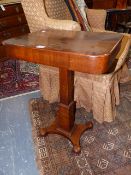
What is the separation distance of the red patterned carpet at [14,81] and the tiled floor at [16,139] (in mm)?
156

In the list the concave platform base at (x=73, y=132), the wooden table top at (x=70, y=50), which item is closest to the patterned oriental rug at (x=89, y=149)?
the concave platform base at (x=73, y=132)

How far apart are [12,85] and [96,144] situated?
4.02 feet

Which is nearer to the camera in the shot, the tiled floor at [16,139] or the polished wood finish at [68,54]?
the polished wood finish at [68,54]

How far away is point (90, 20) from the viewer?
2299mm

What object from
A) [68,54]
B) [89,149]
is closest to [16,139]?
[89,149]

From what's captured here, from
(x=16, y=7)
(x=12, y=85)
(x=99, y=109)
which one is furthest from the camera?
(x=16, y=7)

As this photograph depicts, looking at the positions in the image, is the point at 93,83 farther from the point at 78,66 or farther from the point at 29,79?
the point at 29,79

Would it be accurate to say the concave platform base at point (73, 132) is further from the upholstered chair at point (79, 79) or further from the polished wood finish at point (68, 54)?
the upholstered chair at point (79, 79)

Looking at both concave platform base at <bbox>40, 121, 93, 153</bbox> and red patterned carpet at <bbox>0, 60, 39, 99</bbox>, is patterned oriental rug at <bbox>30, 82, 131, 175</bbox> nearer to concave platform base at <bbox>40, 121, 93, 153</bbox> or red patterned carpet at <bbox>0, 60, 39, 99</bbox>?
concave platform base at <bbox>40, 121, 93, 153</bbox>

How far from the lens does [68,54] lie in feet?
3.18

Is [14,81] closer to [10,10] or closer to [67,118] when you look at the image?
[10,10]

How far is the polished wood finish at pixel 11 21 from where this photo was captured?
7.82ft

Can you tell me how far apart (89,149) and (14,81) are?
1300mm

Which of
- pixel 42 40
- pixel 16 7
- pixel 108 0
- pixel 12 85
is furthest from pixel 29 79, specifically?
pixel 108 0
